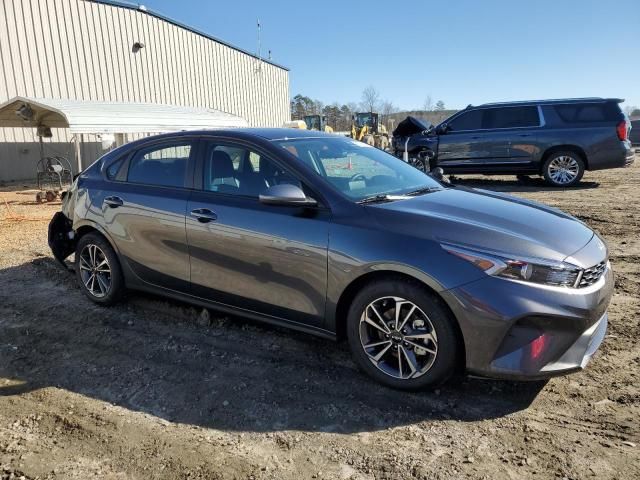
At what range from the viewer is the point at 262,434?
278 cm

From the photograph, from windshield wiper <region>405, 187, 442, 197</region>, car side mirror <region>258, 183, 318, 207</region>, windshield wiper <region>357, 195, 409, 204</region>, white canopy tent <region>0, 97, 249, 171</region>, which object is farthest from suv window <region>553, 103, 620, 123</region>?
car side mirror <region>258, 183, 318, 207</region>

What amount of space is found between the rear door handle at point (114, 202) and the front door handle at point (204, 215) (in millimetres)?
927

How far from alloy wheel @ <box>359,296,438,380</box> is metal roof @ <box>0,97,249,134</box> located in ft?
40.3

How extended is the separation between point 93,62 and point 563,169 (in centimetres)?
1689

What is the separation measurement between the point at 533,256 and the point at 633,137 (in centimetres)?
3191

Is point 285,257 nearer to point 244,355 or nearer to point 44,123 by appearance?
point 244,355

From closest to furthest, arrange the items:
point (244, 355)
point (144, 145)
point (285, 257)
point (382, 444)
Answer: point (382, 444), point (285, 257), point (244, 355), point (144, 145)

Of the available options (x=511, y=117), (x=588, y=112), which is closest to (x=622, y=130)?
(x=588, y=112)

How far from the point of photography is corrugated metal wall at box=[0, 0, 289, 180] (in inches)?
652

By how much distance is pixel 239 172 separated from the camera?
3.85 meters

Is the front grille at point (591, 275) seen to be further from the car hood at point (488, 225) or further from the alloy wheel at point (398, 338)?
the alloy wheel at point (398, 338)

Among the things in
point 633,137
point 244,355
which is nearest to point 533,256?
point 244,355

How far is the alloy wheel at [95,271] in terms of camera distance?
4.66 m

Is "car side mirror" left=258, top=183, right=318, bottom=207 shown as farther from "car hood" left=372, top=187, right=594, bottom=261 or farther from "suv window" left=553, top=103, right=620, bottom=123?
"suv window" left=553, top=103, right=620, bottom=123
